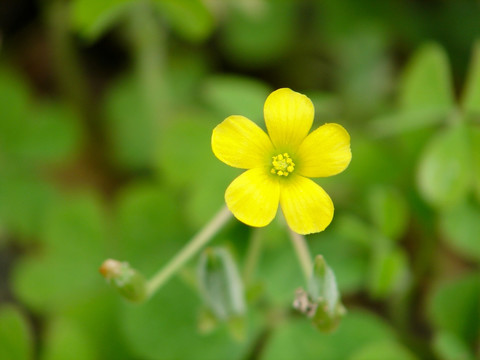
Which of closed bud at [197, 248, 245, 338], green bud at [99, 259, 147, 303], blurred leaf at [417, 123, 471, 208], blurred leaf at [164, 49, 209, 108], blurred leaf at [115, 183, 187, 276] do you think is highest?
blurred leaf at [417, 123, 471, 208]

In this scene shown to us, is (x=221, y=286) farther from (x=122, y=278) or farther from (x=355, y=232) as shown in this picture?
(x=355, y=232)

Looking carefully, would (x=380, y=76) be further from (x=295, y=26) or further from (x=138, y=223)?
(x=138, y=223)

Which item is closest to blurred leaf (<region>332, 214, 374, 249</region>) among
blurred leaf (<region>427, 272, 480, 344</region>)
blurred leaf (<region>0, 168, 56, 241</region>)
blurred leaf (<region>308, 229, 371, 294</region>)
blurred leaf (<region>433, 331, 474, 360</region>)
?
blurred leaf (<region>308, 229, 371, 294</region>)

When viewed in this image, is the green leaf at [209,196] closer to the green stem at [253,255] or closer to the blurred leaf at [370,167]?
the green stem at [253,255]

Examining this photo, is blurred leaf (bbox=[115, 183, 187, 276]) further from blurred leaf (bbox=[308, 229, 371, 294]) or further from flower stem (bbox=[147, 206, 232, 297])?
flower stem (bbox=[147, 206, 232, 297])

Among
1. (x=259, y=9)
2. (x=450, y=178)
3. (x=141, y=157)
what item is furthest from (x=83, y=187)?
(x=450, y=178)

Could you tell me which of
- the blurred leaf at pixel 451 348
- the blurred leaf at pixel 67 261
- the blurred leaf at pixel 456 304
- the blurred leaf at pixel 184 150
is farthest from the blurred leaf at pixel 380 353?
the blurred leaf at pixel 67 261
